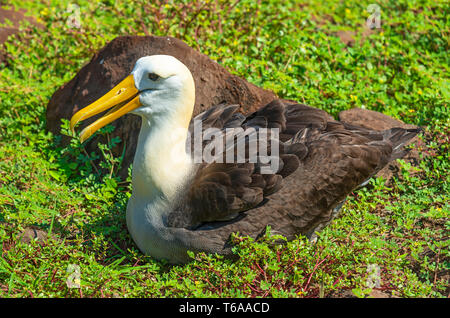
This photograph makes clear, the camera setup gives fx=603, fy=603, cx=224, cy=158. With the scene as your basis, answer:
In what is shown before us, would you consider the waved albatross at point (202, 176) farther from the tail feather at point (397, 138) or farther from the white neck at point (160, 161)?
the tail feather at point (397, 138)

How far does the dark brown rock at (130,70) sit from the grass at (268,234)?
0.78 ft

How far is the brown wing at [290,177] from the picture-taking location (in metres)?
4.67

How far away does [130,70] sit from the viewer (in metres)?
6.01

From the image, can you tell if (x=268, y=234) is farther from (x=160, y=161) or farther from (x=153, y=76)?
(x=153, y=76)

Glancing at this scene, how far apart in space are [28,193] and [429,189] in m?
3.76

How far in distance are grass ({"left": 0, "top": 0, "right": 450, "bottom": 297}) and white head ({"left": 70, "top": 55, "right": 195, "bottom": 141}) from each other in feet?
3.55

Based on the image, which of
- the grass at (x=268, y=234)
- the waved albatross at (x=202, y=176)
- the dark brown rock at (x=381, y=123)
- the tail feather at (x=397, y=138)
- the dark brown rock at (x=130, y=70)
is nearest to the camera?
the grass at (x=268, y=234)

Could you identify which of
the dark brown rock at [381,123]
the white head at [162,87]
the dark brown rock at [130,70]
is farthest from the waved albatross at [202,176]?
the dark brown rock at [381,123]

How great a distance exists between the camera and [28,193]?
5488 mm

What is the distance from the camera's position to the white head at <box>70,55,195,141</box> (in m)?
4.53

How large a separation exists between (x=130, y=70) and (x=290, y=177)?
2.09m
